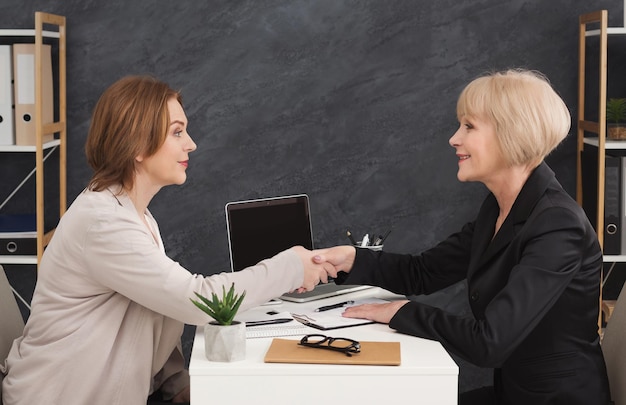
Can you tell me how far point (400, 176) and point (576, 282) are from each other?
1.63 metres

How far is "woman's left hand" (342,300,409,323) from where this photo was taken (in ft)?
7.83

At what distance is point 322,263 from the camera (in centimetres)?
262

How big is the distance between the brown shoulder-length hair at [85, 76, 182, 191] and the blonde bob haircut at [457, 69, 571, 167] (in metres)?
0.90

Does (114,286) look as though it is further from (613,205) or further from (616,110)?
(616,110)

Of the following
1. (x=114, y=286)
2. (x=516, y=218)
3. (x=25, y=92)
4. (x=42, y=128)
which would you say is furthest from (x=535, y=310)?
(x=25, y=92)

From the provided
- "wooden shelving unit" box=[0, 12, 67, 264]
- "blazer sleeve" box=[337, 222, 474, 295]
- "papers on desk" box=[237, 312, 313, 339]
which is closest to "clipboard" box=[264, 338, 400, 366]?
"papers on desk" box=[237, 312, 313, 339]

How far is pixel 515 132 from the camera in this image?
7.95 feet

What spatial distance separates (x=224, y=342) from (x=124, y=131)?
659 mm

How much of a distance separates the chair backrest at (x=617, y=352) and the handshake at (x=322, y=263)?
786mm

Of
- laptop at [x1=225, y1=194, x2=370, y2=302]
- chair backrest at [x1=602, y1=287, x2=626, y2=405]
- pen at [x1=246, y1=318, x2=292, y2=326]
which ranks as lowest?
chair backrest at [x1=602, y1=287, x2=626, y2=405]

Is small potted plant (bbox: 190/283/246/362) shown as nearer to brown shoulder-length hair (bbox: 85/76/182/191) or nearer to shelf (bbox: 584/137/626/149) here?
brown shoulder-length hair (bbox: 85/76/182/191)

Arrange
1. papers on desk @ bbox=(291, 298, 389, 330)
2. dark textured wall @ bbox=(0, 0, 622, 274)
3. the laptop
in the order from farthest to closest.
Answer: dark textured wall @ bbox=(0, 0, 622, 274), the laptop, papers on desk @ bbox=(291, 298, 389, 330)

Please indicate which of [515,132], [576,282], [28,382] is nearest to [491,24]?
[515,132]

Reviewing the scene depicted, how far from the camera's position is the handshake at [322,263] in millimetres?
2467
